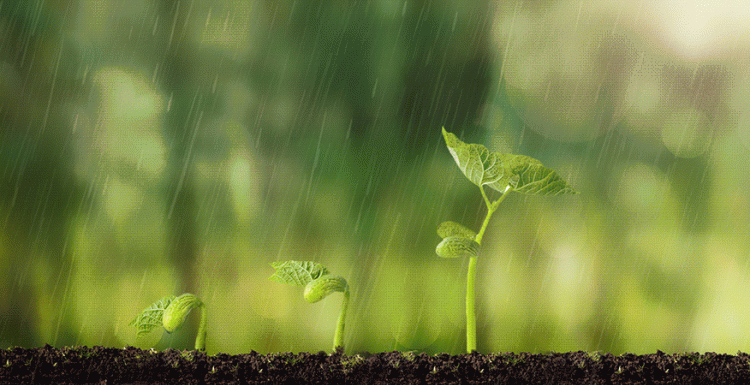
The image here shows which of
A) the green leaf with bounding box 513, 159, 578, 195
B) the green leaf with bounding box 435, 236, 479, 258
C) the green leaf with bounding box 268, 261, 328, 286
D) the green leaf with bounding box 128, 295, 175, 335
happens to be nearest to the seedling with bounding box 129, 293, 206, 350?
the green leaf with bounding box 128, 295, 175, 335

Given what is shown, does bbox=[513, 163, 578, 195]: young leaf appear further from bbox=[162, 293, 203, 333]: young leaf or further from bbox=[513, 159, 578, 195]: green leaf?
bbox=[162, 293, 203, 333]: young leaf

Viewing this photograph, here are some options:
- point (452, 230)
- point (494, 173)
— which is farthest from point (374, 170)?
point (494, 173)

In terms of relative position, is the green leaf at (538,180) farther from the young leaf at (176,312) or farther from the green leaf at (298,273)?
the young leaf at (176,312)

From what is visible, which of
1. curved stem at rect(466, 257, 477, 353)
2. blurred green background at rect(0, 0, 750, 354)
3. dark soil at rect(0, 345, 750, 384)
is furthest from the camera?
blurred green background at rect(0, 0, 750, 354)

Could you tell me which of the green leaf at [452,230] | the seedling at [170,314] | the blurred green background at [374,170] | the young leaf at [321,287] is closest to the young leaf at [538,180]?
the green leaf at [452,230]

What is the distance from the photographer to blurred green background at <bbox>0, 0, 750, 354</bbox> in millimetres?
1333

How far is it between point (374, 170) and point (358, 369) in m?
0.61

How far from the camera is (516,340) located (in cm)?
136

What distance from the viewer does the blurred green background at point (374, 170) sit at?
1.33 metres

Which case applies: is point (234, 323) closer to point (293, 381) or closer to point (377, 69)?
point (293, 381)

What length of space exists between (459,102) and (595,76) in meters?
0.42

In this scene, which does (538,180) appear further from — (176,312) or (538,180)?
(176,312)

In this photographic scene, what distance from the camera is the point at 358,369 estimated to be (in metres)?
0.96

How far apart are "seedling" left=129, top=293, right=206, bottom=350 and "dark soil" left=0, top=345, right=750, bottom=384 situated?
0.24 feet
